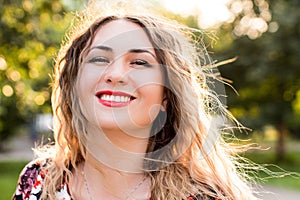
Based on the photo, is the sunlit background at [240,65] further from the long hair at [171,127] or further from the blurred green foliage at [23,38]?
the long hair at [171,127]

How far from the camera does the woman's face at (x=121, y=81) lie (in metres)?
2.07

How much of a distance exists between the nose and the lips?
36 mm

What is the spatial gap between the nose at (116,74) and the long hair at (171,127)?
0.18 m

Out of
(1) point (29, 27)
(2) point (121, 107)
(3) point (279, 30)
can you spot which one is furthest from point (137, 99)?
(3) point (279, 30)

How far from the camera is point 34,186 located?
2328 millimetres

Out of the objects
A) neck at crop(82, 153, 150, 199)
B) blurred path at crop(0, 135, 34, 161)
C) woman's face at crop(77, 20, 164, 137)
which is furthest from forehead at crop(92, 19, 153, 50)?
blurred path at crop(0, 135, 34, 161)

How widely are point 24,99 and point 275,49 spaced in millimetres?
7228

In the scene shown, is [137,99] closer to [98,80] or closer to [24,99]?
[98,80]

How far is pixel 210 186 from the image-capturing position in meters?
2.26

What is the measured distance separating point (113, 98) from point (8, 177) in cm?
1352

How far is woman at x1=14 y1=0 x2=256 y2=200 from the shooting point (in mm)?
2115

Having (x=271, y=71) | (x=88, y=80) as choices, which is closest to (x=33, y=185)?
(x=88, y=80)

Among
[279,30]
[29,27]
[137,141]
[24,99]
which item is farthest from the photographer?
[279,30]

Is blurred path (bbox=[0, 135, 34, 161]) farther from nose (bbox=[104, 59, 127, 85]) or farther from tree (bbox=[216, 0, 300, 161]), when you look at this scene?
nose (bbox=[104, 59, 127, 85])
